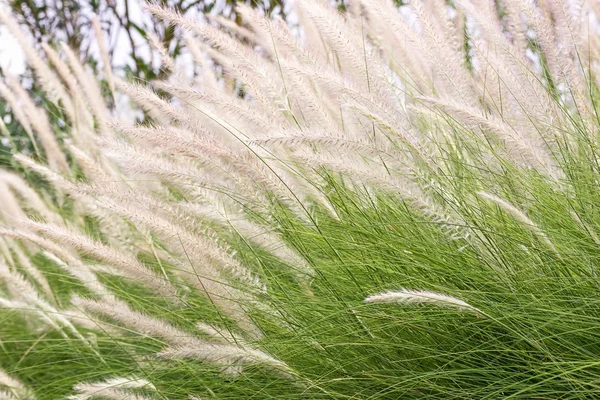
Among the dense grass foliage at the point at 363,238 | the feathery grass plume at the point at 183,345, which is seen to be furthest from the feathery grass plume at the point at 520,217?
the feathery grass plume at the point at 183,345

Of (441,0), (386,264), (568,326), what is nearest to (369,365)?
(386,264)

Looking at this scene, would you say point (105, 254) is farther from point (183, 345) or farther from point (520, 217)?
point (520, 217)

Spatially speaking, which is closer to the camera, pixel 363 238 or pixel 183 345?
pixel 183 345

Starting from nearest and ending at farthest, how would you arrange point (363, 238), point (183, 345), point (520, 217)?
point (520, 217), point (183, 345), point (363, 238)

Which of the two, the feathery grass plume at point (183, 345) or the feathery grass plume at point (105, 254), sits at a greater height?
the feathery grass plume at point (105, 254)

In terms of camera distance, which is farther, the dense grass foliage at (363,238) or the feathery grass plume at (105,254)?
the feathery grass plume at (105,254)

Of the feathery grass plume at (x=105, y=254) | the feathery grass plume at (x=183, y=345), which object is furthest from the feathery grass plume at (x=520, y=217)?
the feathery grass plume at (x=105, y=254)

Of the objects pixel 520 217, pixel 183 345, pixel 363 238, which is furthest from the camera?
pixel 363 238

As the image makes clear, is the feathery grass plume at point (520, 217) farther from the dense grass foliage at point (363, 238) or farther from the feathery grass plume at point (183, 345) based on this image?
the feathery grass plume at point (183, 345)

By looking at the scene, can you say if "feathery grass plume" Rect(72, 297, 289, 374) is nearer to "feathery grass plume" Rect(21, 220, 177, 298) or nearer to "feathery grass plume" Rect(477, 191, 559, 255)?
"feathery grass plume" Rect(21, 220, 177, 298)

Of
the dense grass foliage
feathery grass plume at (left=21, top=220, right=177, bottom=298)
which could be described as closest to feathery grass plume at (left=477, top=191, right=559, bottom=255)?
the dense grass foliage

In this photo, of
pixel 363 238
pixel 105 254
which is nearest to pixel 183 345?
pixel 105 254

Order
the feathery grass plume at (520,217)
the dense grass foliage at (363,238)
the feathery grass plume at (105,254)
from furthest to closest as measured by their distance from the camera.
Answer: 1. the feathery grass plume at (105,254)
2. the dense grass foliage at (363,238)
3. the feathery grass plume at (520,217)

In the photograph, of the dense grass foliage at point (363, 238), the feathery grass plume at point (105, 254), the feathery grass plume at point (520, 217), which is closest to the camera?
the feathery grass plume at point (520, 217)
